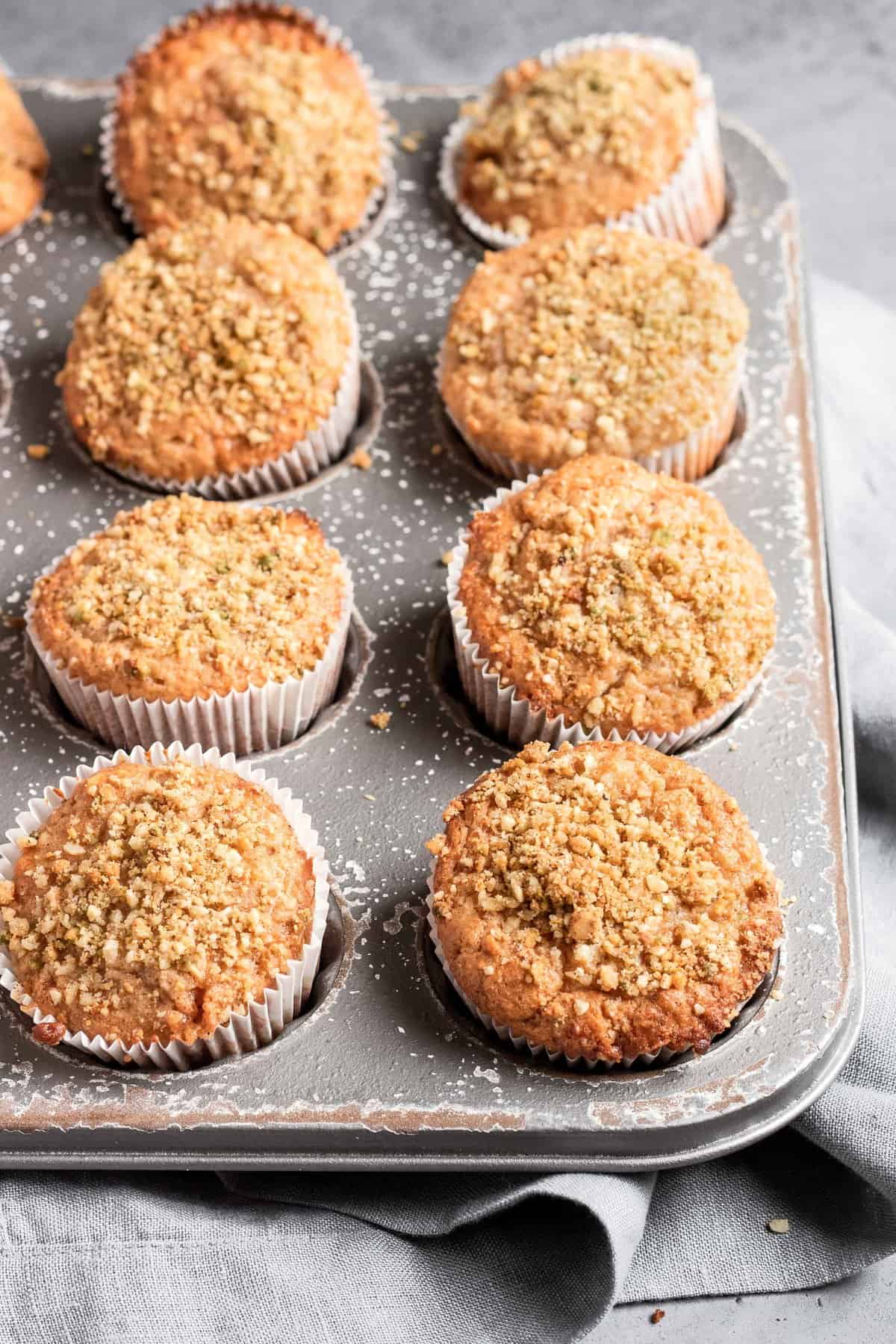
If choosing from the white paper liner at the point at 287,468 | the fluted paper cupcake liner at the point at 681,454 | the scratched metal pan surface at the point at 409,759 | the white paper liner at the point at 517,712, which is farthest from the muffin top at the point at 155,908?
the fluted paper cupcake liner at the point at 681,454

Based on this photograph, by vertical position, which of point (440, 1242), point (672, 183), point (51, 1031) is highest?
point (672, 183)

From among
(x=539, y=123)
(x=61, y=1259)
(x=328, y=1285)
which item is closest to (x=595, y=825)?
(x=328, y=1285)

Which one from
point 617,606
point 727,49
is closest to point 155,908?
point 617,606

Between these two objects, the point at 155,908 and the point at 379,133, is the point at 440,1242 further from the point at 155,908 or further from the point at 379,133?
the point at 379,133

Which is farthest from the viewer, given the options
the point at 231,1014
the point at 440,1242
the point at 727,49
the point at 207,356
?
the point at 727,49

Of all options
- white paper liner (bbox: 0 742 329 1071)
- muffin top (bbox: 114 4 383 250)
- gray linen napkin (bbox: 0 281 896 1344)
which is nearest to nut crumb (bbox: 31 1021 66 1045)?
white paper liner (bbox: 0 742 329 1071)

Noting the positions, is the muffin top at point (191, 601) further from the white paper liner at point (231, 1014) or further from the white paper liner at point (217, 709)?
the white paper liner at point (231, 1014)

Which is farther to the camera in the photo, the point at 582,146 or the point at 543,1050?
the point at 582,146

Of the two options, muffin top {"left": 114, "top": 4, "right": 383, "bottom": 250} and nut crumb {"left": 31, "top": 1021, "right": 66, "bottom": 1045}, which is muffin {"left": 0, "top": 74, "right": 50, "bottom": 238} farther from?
nut crumb {"left": 31, "top": 1021, "right": 66, "bottom": 1045}
